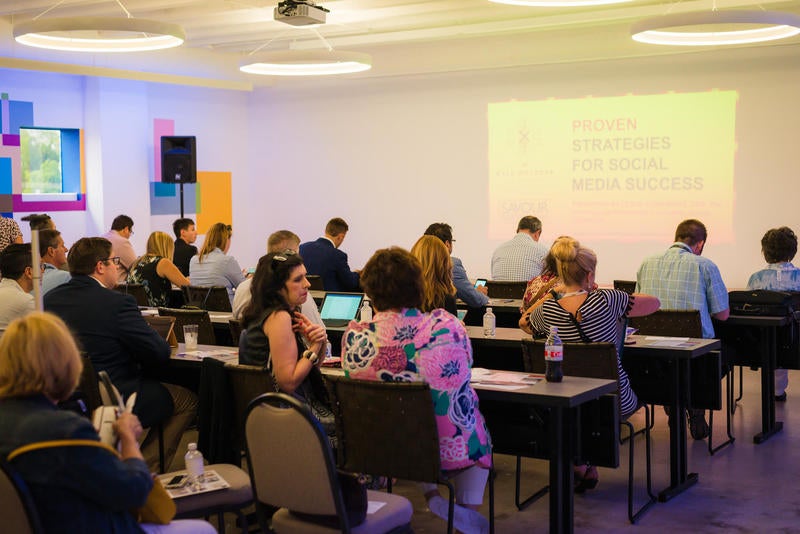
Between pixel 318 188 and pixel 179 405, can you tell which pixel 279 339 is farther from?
pixel 318 188

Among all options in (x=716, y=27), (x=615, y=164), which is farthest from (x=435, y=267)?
(x=615, y=164)

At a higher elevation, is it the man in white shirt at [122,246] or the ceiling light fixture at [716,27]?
the ceiling light fixture at [716,27]

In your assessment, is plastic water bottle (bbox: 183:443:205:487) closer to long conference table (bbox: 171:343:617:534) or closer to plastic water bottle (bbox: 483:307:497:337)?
long conference table (bbox: 171:343:617:534)

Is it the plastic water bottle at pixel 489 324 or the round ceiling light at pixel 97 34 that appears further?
the round ceiling light at pixel 97 34

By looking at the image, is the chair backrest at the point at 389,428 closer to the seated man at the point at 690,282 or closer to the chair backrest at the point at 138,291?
the seated man at the point at 690,282

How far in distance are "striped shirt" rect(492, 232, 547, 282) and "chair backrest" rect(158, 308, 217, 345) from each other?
3.40m

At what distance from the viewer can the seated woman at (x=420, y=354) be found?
3.56 metres

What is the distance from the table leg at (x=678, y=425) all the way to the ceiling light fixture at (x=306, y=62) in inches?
Result: 203

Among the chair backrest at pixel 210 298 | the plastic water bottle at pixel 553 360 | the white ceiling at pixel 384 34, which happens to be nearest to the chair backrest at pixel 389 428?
the plastic water bottle at pixel 553 360

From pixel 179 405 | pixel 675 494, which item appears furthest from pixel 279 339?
pixel 675 494

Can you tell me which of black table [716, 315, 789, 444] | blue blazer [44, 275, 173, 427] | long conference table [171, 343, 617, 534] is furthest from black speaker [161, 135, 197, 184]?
long conference table [171, 343, 617, 534]

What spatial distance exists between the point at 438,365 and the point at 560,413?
605 millimetres

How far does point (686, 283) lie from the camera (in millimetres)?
6289

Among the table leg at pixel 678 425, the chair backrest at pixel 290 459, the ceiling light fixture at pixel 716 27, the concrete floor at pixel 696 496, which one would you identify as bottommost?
the concrete floor at pixel 696 496
